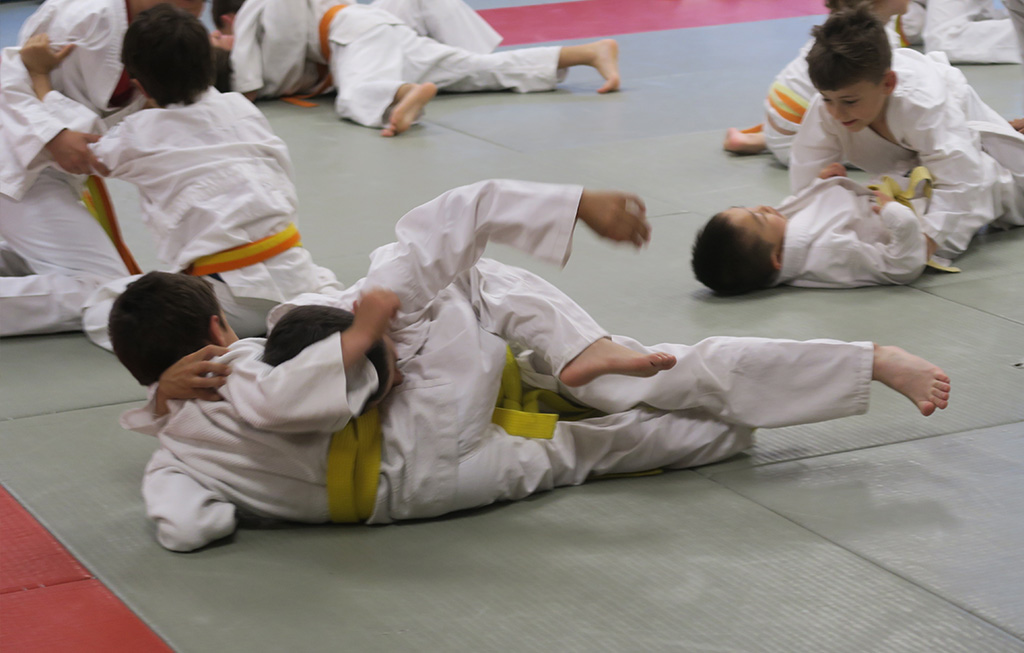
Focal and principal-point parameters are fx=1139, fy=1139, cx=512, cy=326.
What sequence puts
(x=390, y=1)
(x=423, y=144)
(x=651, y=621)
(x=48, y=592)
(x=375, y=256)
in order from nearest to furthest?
1. (x=651, y=621)
2. (x=48, y=592)
3. (x=375, y=256)
4. (x=423, y=144)
5. (x=390, y=1)

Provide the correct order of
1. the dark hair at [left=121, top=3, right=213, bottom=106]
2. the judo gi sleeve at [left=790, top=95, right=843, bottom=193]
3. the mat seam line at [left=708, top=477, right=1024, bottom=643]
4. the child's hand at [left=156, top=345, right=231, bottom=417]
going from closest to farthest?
the mat seam line at [left=708, top=477, right=1024, bottom=643] < the child's hand at [left=156, top=345, right=231, bottom=417] < the dark hair at [left=121, top=3, right=213, bottom=106] < the judo gi sleeve at [left=790, top=95, right=843, bottom=193]

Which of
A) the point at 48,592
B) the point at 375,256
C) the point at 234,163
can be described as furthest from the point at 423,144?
the point at 48,592

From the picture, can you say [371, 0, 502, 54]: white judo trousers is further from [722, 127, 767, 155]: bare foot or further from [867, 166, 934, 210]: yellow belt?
[867, 166, 934, 210]: yellow belt

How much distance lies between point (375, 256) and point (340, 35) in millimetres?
3484

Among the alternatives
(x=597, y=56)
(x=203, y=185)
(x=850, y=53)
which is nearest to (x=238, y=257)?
(x=203, y=185)

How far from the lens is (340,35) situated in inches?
223

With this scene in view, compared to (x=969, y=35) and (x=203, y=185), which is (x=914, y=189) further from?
(x=969, y=35)

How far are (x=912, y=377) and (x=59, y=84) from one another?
7.80ft

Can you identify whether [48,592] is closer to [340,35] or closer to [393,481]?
[393,481]

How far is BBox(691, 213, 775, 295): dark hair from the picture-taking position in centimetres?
316

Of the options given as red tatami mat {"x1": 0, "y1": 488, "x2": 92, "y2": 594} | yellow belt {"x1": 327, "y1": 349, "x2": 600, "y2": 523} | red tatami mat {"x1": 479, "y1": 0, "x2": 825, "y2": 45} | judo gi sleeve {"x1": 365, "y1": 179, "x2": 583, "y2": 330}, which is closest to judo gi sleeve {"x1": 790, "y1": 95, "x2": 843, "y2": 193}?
judo gi sleeve {"x1": 365, "y1": 179, "x2": 583, "y2": 330}

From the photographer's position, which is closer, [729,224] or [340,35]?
[729,224]

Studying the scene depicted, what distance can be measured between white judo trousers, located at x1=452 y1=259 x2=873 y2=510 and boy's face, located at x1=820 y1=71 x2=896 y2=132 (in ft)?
4.13

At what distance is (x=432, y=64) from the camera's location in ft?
19.3
